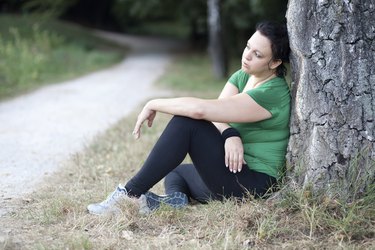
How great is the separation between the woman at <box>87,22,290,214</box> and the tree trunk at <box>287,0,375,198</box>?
0.23m

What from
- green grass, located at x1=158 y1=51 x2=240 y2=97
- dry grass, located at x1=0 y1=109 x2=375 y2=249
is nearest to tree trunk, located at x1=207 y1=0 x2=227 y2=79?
green grass, located at x1=158 y1=51 x2=240 y2=97

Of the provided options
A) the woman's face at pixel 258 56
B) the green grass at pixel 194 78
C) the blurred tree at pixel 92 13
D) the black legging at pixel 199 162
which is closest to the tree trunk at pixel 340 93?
the woman's face at pixel 258 56

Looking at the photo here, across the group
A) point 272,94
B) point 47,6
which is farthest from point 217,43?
point 272,94

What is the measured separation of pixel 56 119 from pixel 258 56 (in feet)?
15.8

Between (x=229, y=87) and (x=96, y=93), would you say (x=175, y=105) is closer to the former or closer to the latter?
(x=229, y=87)

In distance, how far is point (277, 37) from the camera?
3.60 m

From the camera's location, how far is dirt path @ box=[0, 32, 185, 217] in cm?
509

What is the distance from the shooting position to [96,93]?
418 inches

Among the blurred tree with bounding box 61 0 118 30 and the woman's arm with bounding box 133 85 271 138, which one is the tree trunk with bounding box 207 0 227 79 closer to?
the woman's arm with bounding box 133 85 271 138

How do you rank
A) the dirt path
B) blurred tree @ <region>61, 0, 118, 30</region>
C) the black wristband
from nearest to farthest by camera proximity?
the black wristband → the dirt path → blurred tree @ <region>61, 0, 118, 30</region>

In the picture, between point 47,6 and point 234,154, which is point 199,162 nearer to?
point 234,154

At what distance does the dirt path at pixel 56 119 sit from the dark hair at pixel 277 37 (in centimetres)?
201

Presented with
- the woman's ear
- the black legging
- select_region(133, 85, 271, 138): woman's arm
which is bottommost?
the black legging

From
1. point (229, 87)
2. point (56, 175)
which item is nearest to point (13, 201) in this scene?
point (56, 175)
